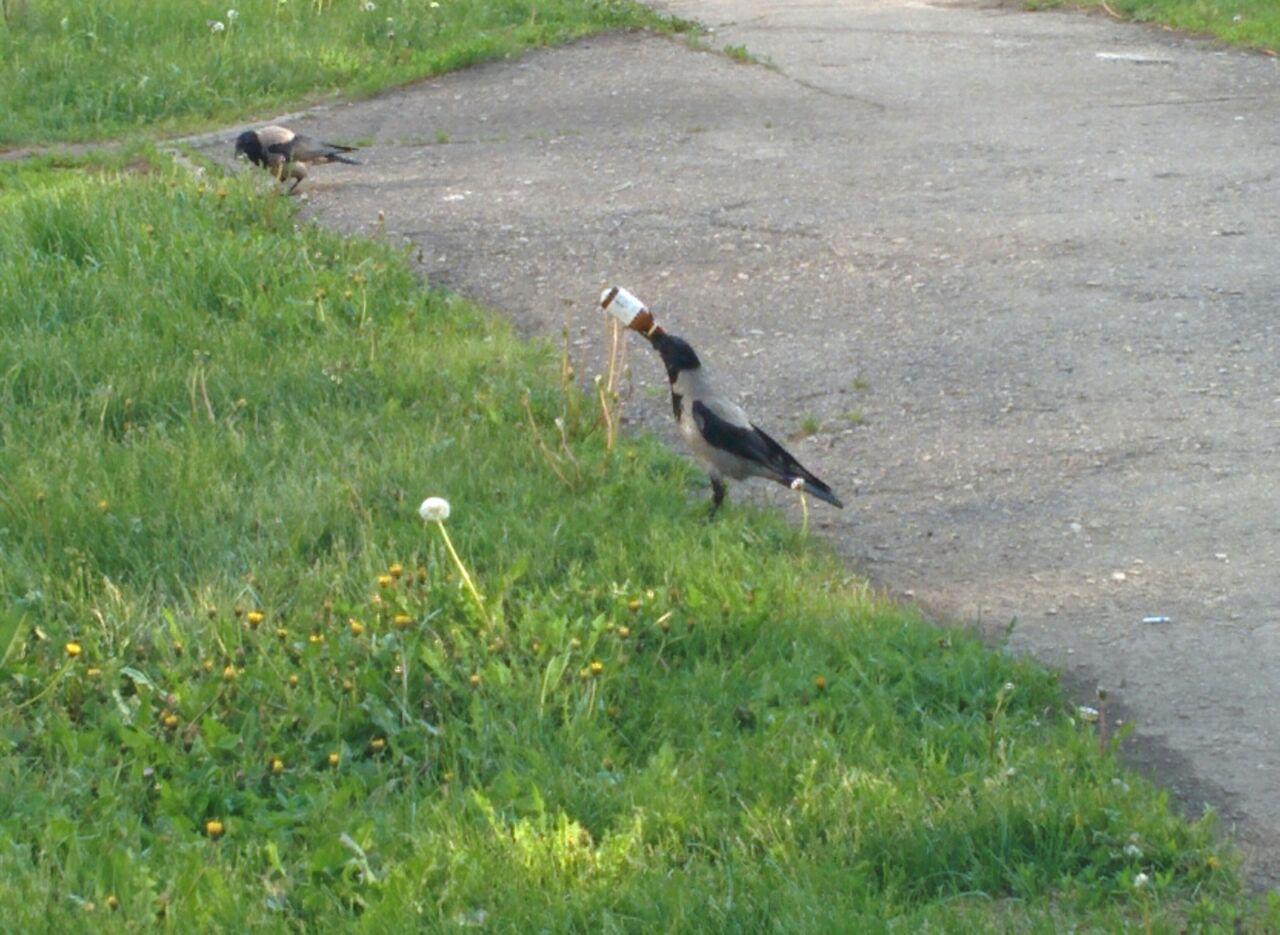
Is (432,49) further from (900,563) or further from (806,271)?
(900,563)

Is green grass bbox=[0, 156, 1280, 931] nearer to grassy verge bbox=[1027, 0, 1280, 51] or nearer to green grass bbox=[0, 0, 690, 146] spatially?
green grass bbox=[0, 0, 690, 146]

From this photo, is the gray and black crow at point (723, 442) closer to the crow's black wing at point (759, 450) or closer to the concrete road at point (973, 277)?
the crow's black wing at point (759, 450)

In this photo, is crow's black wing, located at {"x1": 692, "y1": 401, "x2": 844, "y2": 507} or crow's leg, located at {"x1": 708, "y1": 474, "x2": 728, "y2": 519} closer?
crow's black wing, located at {"x1": 692, "y1": 401, "x2": 844, "y2": 507}

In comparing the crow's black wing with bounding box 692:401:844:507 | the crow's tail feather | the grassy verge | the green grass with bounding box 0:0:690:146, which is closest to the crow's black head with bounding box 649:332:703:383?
the crow's black wing with bounding box 692:401:844:507

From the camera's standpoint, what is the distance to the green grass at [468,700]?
135 inches

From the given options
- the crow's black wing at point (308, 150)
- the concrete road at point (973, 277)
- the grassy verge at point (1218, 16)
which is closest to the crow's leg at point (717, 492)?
the concrete road at point (973, 277)

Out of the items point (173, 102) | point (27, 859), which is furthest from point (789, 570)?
point (173, 102)

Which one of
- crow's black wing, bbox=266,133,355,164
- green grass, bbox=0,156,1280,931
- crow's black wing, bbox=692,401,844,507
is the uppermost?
crow's black wing, bbox=266,133,355,164

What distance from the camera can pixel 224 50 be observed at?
11219mm

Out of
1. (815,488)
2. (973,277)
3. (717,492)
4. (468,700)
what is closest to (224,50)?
(973,277)

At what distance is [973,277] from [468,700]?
408cm

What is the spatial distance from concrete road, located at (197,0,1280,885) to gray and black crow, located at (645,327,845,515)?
30cm

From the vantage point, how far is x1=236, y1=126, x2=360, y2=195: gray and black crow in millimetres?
8859

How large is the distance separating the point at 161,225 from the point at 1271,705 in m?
5.14
